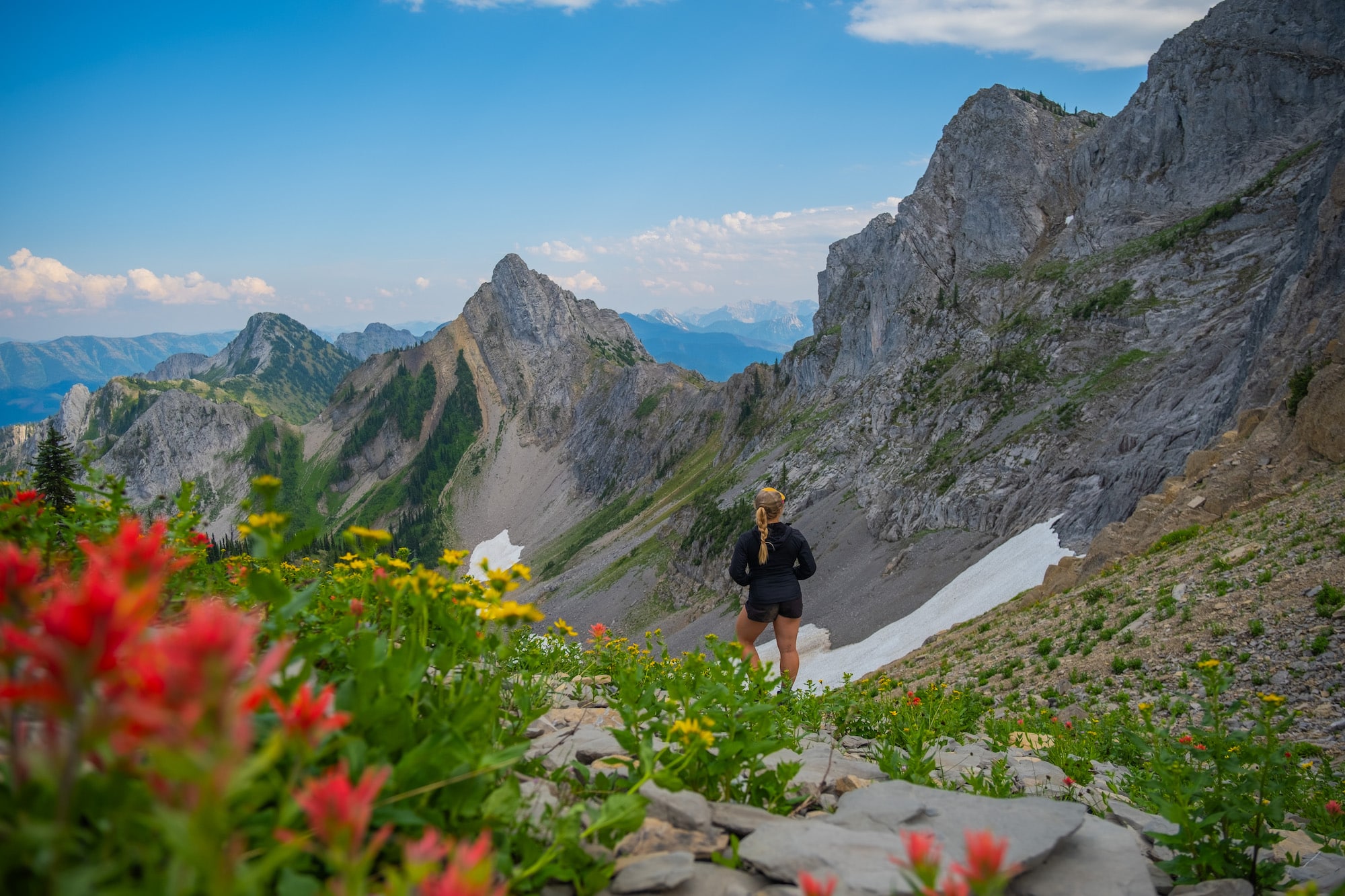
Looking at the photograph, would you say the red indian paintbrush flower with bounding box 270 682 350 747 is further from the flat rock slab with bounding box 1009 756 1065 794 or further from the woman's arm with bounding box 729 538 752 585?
the woman's arm with bounding box 729 538 752 585

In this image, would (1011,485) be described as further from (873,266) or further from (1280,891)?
(873,266)

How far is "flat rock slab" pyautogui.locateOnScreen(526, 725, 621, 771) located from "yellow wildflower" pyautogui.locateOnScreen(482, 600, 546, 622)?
1300 millimetres

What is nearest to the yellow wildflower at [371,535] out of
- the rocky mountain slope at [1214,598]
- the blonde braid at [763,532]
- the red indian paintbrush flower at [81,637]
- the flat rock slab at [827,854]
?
the flat rock slab at [827,854]

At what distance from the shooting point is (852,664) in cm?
3709

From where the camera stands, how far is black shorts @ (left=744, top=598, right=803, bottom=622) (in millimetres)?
11273

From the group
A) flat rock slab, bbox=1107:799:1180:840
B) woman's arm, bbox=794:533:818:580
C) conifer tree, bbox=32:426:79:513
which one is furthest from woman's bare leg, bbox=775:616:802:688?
conifer tree, bbox=32:426:79:513

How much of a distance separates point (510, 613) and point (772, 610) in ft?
26.6

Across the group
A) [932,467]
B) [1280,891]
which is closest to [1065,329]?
[932,467]

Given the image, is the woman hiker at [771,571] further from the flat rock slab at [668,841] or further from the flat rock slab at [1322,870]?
the flat rock slab at [668,841]

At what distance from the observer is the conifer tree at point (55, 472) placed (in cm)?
749

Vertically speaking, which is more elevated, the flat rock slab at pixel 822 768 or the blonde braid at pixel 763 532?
the blonde braid at pixel 763 532

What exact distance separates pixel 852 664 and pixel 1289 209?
5035cm

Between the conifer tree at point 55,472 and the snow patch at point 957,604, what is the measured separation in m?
28.8

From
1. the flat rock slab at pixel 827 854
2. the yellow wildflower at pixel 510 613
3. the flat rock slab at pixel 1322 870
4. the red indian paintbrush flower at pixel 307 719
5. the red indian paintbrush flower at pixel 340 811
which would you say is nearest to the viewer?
the red indian paintbrush flower at pixel 340 811
